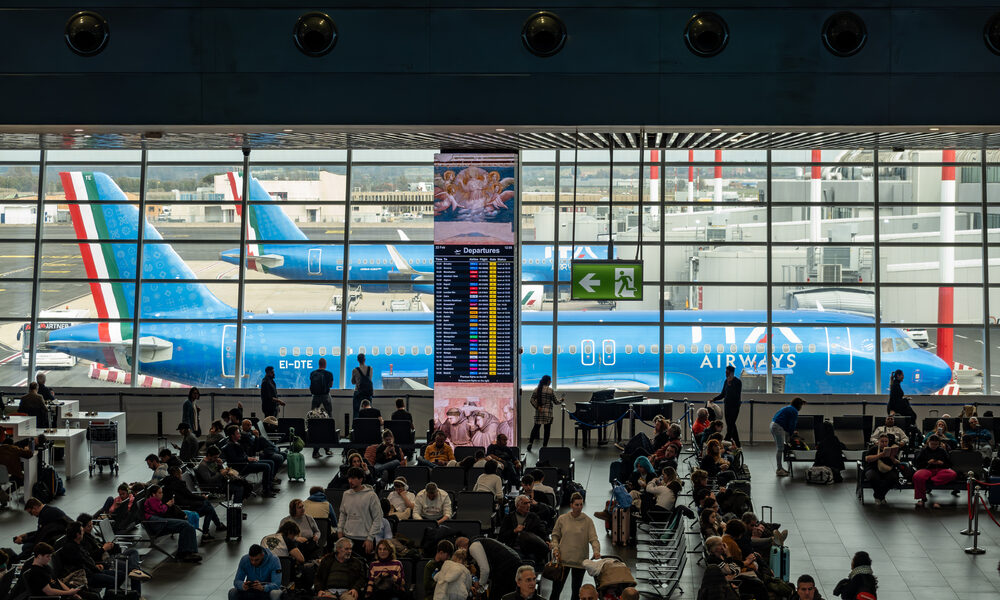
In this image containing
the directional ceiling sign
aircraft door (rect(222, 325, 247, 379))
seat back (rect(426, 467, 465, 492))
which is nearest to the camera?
seat back (rect(426, 467, 465, 492))

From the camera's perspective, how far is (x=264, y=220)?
22922 mm

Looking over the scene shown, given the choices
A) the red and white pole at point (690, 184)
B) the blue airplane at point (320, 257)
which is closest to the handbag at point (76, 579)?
the blue airplane at point (320, 257)

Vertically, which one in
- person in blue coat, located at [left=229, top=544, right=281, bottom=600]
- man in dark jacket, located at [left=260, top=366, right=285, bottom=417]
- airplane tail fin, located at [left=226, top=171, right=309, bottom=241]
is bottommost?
person in blue coat, located at [left=229, top=544, right=281, bottom=600]

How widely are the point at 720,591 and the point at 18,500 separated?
36.0 ft

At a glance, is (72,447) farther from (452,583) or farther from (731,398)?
(731,398)

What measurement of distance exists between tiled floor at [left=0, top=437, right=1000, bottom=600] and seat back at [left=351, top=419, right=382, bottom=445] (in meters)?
0.78

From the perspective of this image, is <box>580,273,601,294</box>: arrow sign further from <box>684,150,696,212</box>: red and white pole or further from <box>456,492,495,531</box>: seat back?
<box>684,150,696,212</box>: red and white pole

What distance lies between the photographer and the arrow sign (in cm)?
1508

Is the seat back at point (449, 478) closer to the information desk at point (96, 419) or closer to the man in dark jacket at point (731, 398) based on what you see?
the information desk at point (96, 419)

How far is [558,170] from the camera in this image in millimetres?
22422

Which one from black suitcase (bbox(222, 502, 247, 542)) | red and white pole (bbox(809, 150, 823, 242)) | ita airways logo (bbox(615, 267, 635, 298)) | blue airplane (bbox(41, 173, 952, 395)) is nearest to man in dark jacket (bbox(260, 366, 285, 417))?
blue airplane (bbox(41, 173, 952, 395))

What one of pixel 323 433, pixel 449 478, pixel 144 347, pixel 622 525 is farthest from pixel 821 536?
pixel 144 347

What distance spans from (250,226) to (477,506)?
11.8m
